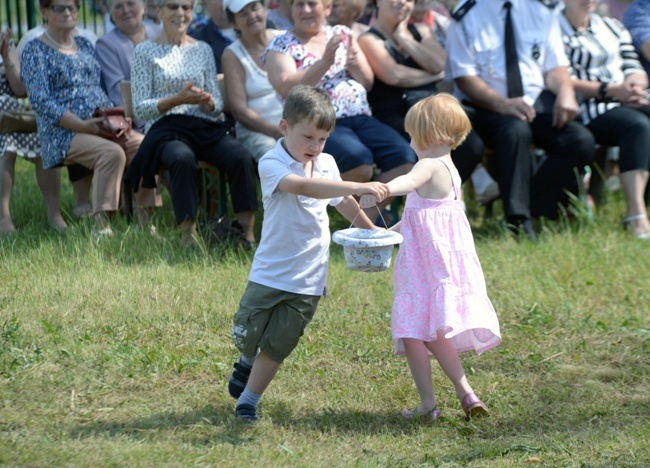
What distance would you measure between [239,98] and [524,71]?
2279mm

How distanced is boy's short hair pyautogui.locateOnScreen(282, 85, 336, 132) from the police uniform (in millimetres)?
3649

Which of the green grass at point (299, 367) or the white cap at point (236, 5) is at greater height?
the white cap at point (236, 5)

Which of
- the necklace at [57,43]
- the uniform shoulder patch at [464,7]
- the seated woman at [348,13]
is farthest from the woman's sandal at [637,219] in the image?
the necklace at [57,43]

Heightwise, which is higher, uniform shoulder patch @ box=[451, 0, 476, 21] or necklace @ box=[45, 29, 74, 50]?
uniform shoulder patch @ box=[451, 0, 476, 21]

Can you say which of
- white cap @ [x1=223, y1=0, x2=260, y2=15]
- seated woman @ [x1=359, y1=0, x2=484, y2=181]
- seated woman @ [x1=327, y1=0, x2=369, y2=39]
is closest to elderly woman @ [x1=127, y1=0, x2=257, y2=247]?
white cap @ [x1=223, y1=0, x2=260, y2=15]

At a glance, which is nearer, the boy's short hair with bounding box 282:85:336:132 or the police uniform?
the boy's short hair with bounding box 282:85:336:132

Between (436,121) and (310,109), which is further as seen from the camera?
(436,121)

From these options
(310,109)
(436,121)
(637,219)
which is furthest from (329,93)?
(310,109)

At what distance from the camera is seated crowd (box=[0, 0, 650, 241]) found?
7020mm

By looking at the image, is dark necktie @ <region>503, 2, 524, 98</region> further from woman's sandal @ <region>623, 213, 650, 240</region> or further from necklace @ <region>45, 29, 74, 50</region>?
necklace @ <region>45, 29, 74, 50</region>

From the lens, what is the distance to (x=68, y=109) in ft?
23.7

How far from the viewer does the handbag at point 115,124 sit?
716cm

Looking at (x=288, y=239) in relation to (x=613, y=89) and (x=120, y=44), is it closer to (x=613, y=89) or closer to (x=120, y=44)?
(x=120, y=44)

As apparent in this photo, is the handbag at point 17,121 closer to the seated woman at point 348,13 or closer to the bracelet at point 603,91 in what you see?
the seated woman at point 348,13
